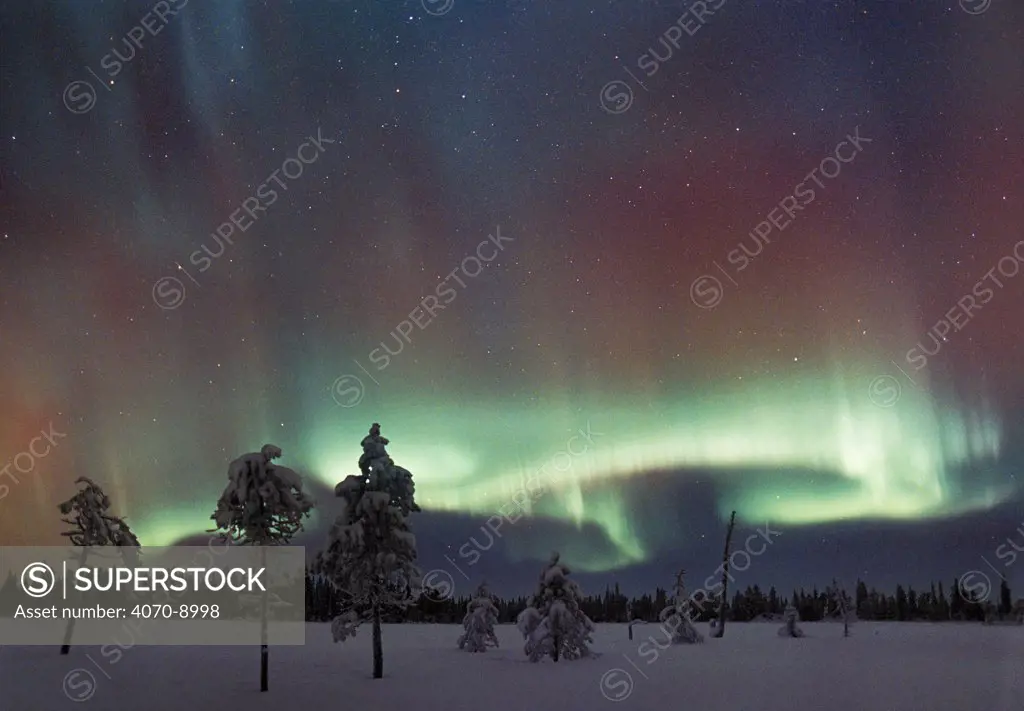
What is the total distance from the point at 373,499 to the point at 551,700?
820cm

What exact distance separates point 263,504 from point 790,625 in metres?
27.7

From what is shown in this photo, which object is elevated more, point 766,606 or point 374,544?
point 374,544

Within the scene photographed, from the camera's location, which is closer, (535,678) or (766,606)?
(535,678)

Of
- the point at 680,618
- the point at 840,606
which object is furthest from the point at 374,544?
the point at 840,606

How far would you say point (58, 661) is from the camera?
27203mm

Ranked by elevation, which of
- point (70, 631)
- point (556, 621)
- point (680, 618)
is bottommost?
point (680, 618)

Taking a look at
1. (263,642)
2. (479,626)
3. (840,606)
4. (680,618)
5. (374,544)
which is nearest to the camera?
(263,642)

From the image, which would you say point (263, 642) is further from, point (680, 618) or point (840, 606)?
point (840, 606)

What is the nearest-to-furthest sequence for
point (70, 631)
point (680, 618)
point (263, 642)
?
point (263, 642) < point (70, 631) < point (680, 618)

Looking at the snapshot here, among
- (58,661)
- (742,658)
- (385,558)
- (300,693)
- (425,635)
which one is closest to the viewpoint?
(300,693)

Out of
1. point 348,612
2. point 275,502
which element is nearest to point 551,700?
point 348,612

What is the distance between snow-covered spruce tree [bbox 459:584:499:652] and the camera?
32844 millimetres

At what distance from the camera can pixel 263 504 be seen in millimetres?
23219

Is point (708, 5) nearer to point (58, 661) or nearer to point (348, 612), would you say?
point (348, 612)
